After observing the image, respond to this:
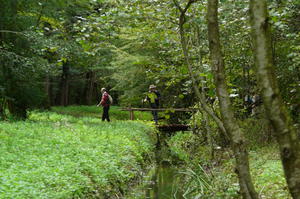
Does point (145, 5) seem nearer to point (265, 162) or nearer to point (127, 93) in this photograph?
point (265, 162)

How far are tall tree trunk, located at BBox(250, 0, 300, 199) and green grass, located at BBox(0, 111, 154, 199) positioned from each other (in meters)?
3.97

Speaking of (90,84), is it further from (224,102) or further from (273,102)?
(273,102)

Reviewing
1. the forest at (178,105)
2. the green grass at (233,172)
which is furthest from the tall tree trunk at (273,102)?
the green grass at (233,172)

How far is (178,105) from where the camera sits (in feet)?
67.6

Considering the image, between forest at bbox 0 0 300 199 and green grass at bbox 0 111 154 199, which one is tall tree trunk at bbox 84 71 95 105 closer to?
forest at bbox 0 0 300 199

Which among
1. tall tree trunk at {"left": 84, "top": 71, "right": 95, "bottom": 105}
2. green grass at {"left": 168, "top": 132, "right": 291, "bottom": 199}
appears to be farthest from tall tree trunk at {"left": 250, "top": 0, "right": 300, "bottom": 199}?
tall tree trunk at {"left": 84, "top": 71, "right": 95, "bottom": 105}

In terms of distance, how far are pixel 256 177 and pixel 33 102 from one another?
12910 millimetres

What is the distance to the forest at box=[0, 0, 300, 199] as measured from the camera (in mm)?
4352

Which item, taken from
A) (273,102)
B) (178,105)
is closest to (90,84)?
(178,105)

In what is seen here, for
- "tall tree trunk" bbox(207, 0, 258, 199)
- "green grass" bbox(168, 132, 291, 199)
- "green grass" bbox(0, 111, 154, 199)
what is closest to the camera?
"tall tree trunk" bbox(207, 0, 258, 199)

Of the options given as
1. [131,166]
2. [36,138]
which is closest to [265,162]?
[131,166]

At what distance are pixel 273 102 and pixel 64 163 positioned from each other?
19.6 ft

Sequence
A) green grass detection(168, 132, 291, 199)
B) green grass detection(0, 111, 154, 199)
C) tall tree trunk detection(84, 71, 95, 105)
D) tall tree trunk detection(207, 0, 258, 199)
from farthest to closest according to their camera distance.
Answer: tall tree trunk detection(84, 71, 95, 105), green grass detection(168, 132, 291, 199), green grass detection(0, 111, 154, 199), tall tree trunk detection(207, 0, 258, 199)

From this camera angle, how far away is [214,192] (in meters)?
7.62
